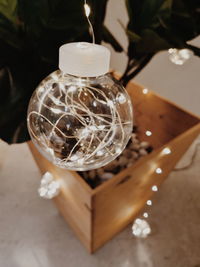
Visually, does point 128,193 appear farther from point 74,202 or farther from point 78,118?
point 78,118

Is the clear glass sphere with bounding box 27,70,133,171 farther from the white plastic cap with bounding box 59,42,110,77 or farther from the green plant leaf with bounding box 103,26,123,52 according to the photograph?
the green plant leaf with bounding box 103,26,123,52

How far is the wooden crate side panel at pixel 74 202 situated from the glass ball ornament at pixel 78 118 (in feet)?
0.44

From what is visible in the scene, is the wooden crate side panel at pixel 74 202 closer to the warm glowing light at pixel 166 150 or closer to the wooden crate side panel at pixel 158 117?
the warm glowing light at pixel 166 150

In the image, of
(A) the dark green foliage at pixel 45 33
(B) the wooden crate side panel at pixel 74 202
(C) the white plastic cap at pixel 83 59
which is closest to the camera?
(C) the white plastic cap at pixel 83 59

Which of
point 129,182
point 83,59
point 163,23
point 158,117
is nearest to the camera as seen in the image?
point 83,59

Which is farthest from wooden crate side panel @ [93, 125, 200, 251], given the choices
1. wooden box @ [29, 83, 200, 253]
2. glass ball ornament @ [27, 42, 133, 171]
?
glass ball ornament @ [27, 42, 133, 171]

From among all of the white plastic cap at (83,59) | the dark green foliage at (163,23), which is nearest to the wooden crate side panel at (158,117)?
the dark green foliage at (163,23)

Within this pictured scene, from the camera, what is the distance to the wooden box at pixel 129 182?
57 cm

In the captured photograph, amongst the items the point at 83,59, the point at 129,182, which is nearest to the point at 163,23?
the point at 83,59

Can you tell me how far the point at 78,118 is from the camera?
40 cm

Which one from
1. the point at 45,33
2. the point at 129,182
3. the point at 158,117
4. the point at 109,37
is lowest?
the point at 158,117

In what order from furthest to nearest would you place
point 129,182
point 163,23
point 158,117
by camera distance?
1. point 158,117
2. point 129,182
3. point 163,23

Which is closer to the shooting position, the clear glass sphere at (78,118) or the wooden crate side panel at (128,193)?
the clear glass sphere at (78,118)

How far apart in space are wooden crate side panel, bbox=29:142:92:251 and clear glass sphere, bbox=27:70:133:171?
14 centimetres
